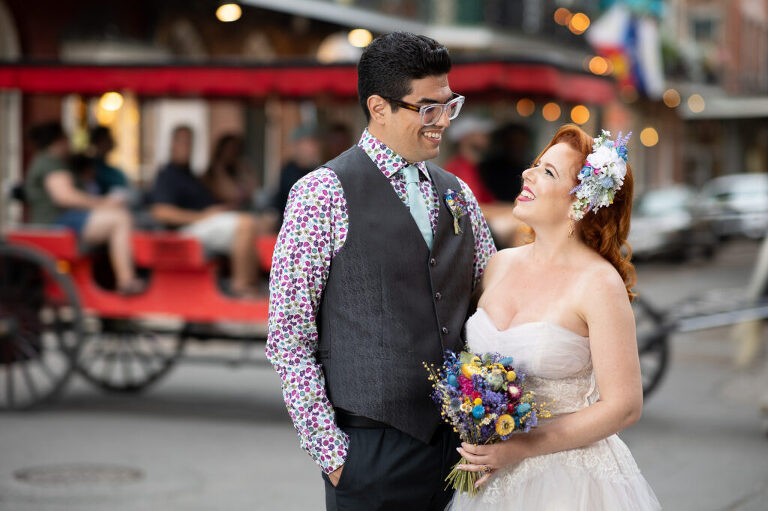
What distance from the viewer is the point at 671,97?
4031 cm

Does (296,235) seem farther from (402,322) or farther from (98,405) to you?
(98,405)

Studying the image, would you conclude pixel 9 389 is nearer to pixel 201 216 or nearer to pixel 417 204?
pixel 201 216

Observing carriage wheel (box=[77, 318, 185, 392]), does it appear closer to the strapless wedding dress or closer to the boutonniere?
the boutonniere

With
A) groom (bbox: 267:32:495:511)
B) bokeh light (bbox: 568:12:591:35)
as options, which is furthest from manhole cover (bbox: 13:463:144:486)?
bokeh light (bbox: 568:12:591:35)

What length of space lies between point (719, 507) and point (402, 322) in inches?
147

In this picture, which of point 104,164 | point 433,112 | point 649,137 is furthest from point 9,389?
point 649,137

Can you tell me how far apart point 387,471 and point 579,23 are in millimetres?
30664

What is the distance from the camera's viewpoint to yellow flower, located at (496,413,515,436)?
3.05 m

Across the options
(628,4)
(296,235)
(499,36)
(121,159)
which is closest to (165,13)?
(121,159)

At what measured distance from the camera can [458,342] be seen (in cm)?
340

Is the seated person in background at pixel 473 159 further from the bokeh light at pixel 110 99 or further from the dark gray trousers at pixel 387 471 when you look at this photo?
the dark gray trousers at pixel 387 471

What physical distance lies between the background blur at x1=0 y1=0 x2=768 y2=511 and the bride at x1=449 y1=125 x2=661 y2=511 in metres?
3.13

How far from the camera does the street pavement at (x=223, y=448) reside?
6.44m

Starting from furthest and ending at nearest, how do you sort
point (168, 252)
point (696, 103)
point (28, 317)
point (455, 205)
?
point (696, 103)
point (28, 317)
point (168, 252)
point (455, 205)
